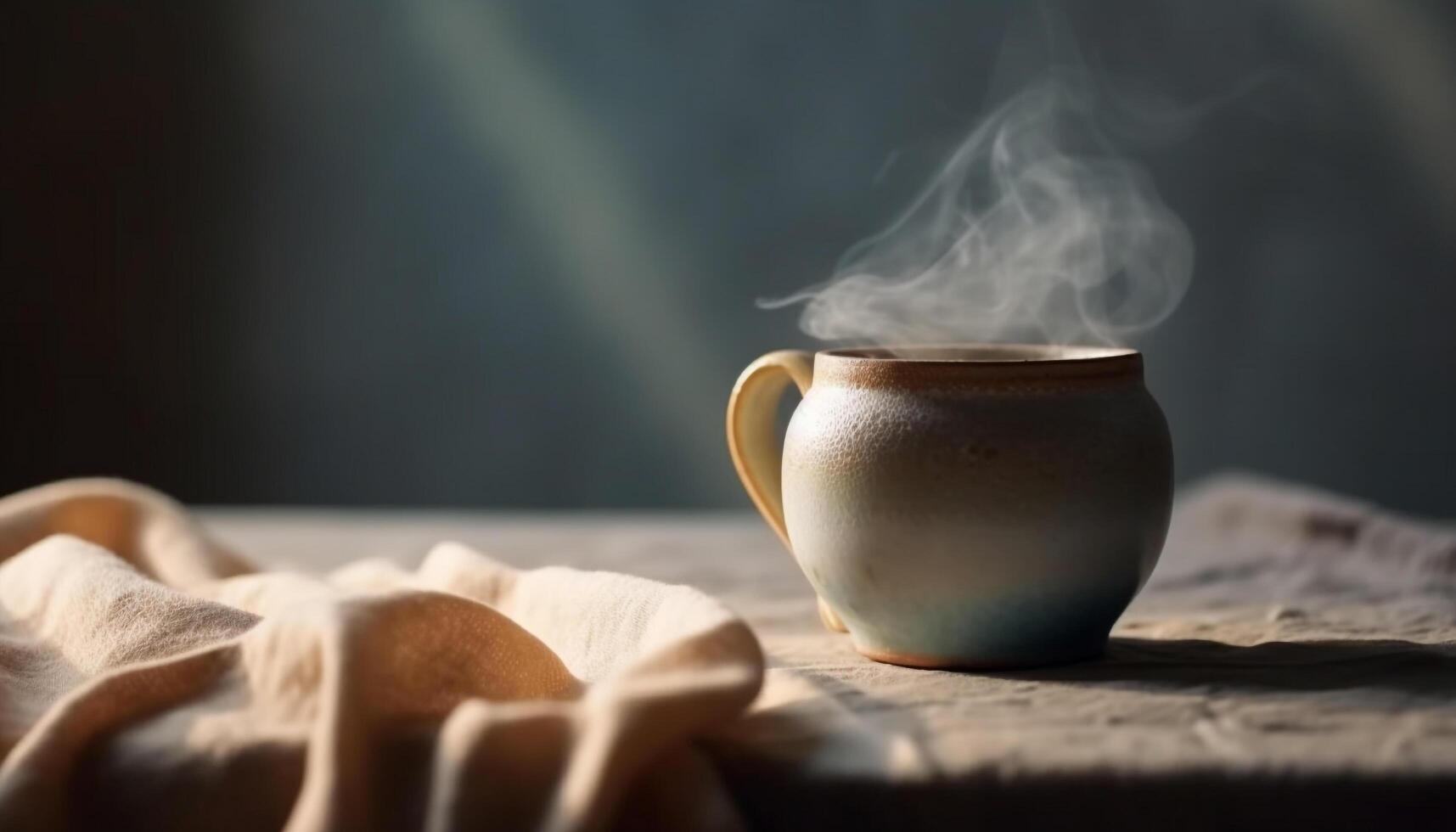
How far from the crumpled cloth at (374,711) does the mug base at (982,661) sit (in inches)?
5.5

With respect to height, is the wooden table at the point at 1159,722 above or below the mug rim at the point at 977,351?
below

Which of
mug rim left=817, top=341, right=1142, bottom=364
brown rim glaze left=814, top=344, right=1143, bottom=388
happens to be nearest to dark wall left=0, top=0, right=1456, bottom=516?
mug rim left=817, top=341, right=1142, bottom=364

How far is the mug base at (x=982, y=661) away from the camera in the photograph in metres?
0.84

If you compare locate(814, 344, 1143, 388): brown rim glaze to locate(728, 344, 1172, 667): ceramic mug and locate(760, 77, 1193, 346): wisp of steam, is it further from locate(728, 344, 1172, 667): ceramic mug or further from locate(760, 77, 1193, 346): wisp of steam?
locate(760, 77, 1193, 346): wisp of steam

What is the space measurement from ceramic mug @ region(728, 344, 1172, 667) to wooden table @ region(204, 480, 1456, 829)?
0.03 meters

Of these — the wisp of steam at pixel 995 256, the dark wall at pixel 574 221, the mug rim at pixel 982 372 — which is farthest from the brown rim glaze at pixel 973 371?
the dark wall at pixel 574 221

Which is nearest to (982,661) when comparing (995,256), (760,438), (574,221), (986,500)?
(986,500)

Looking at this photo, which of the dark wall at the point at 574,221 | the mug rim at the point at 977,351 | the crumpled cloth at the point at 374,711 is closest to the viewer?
the crumpled cloth at the point at 374,711

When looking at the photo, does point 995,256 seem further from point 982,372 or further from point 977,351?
point 982,372

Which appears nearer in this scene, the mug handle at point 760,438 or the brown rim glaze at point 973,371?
the brown rim glaze at point 973,371

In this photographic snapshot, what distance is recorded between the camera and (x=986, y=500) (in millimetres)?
807

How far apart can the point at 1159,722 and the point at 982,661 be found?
14 centimetres

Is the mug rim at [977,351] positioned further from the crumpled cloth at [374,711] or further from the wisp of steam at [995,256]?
the crumpled cloth at [374,711]

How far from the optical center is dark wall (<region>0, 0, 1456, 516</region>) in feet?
9.36
